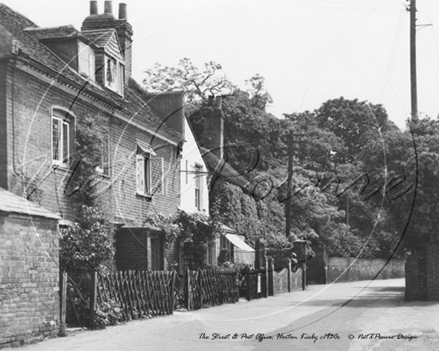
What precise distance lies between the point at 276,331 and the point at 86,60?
10.6 metres

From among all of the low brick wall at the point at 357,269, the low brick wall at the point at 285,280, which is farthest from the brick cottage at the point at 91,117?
the low brick wall at the point at 357,269

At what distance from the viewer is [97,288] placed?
17.6 metres

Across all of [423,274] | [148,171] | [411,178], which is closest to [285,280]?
[148,171]

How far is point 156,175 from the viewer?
27000 mm

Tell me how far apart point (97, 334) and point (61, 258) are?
337cm

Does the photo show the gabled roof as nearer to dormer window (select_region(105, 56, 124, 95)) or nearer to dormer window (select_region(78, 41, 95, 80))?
dormer window (select_region(105, 56, 124, 95))

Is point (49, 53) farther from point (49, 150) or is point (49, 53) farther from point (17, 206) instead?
point (17, 206)

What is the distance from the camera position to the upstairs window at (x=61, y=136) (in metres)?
19.2

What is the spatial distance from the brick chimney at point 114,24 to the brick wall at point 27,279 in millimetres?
12617

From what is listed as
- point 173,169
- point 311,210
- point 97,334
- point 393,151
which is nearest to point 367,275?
point 311,210

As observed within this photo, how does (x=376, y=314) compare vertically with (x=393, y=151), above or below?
below

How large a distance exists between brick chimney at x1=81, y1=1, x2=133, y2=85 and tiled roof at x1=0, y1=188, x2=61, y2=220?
12.2 m

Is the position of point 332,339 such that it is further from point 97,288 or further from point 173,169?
point 173,169

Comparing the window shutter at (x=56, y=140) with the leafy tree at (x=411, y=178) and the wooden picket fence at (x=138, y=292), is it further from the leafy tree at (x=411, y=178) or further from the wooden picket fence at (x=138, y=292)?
the leafy tree at (x=411, y=178)
